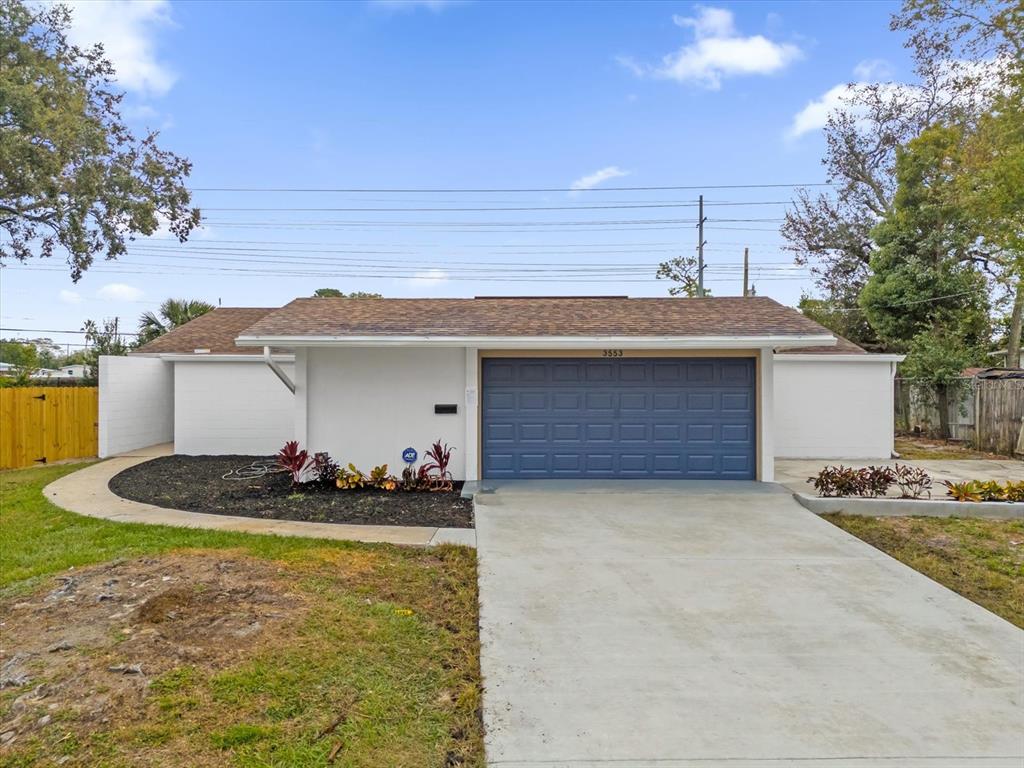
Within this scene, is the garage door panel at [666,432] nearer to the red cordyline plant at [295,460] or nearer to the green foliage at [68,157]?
the red cordyline plant at [295,460]

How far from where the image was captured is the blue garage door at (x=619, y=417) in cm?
980

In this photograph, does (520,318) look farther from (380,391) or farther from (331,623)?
(331,623)

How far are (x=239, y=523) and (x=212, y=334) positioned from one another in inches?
363

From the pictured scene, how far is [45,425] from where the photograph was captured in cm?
1249

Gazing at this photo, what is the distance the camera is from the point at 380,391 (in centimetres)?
970

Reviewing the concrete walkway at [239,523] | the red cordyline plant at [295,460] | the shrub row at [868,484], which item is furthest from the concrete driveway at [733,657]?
the red cordyline plant at [295,460]

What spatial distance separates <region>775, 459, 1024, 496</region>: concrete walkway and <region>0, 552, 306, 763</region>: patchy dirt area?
7.63 meters

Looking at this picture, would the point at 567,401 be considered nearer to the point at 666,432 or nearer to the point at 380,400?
the point at 666,432

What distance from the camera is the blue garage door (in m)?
9.80

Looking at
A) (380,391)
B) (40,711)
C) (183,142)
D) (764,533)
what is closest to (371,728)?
(40,711)

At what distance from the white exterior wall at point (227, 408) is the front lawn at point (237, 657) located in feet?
24.3

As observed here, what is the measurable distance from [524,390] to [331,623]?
20.1 ft

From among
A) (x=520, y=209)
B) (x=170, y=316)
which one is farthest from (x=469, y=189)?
(x=170, y=316)

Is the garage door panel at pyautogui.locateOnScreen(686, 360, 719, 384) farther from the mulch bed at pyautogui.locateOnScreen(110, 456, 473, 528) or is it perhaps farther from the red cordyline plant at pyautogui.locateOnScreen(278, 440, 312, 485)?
the red cordyline plant at pyautogui.locateOnScreen(278, 440, 312, 485)
